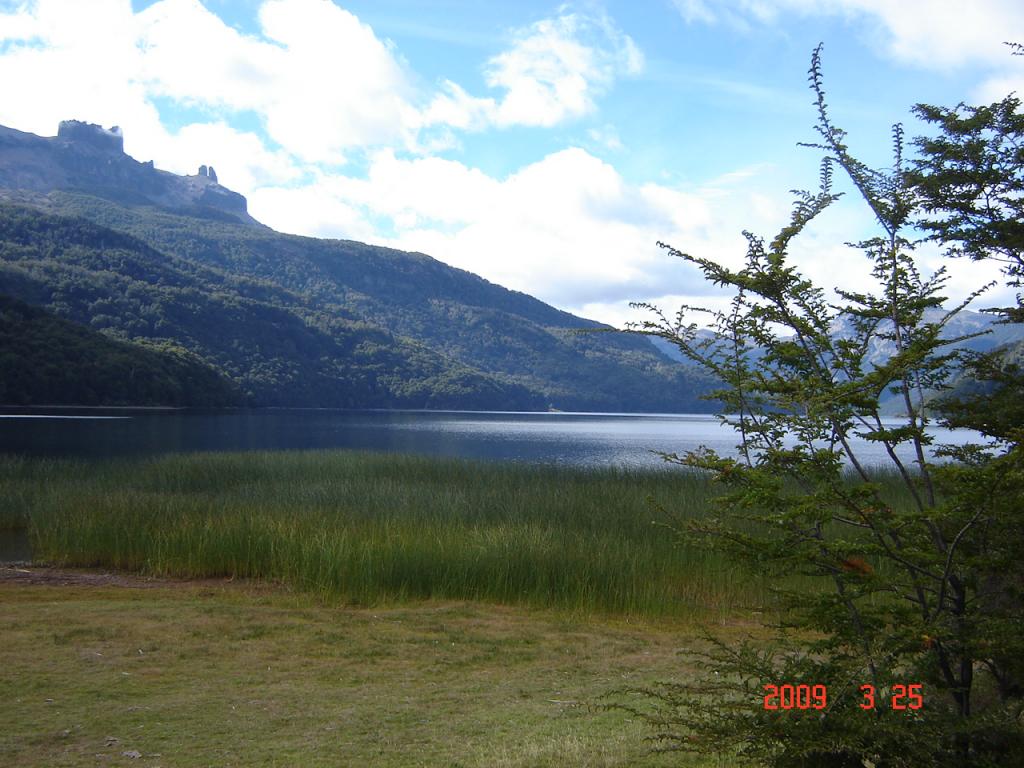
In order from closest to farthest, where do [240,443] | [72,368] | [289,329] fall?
[240,443]
[72,368]
[289,329]

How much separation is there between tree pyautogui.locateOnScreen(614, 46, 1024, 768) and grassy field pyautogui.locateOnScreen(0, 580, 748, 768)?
1.16 m

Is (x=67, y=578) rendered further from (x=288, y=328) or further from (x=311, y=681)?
(x=288, y=328)

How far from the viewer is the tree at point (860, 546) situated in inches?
107

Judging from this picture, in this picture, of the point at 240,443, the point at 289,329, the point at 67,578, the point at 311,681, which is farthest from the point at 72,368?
the point at 289,329

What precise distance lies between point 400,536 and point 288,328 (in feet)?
354

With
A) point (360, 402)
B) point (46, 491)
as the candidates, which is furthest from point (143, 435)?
point (360, 402)

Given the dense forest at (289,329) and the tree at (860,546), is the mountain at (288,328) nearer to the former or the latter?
the dense forest at (289,329)

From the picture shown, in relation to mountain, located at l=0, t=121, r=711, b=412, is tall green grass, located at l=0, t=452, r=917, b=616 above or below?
below

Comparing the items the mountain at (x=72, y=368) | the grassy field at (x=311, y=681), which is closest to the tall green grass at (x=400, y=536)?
the grassy field at (x=311, y=681)

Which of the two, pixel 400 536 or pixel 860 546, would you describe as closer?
pixel 860 546

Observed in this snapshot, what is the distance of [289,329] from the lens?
11356 centimetres

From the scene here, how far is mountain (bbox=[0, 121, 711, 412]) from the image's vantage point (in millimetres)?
92062
